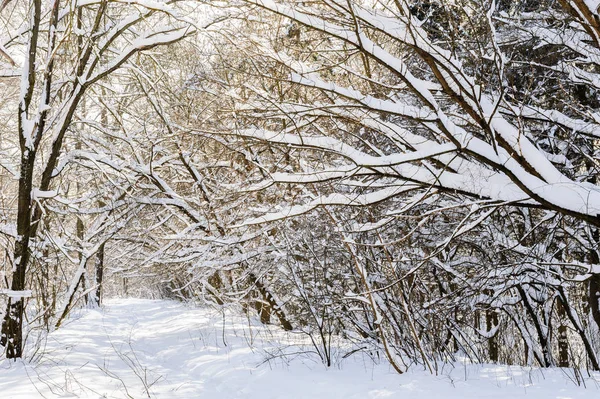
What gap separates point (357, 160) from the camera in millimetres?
4152

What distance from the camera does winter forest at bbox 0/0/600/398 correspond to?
4.30 meters

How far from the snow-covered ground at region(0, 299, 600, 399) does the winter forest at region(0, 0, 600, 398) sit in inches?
12.0

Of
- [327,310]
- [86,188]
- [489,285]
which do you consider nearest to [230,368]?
[327,310]

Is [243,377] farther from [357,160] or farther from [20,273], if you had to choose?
[357,160]

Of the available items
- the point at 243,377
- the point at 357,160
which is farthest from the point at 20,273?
the point at 357,160

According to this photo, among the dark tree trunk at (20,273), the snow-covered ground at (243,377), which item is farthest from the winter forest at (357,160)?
the snow-covered ground at (243,377)

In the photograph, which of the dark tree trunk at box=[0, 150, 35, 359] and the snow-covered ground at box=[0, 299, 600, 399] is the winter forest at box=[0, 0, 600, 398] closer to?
the dark tree trunk at box=[0, 150, 35, 359]

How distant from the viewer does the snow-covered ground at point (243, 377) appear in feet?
13.9

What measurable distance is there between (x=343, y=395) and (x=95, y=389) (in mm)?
2218

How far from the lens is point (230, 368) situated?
229 inches

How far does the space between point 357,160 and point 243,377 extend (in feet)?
9.34

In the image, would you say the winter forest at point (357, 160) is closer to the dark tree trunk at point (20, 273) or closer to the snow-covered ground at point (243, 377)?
the dark tree trunk at point (20, 273)

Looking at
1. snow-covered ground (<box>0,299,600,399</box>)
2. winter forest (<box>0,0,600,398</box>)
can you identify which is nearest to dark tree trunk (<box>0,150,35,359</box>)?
winter forest (<box>0,0,600,398</box>)

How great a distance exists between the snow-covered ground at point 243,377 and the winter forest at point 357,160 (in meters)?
0.30
